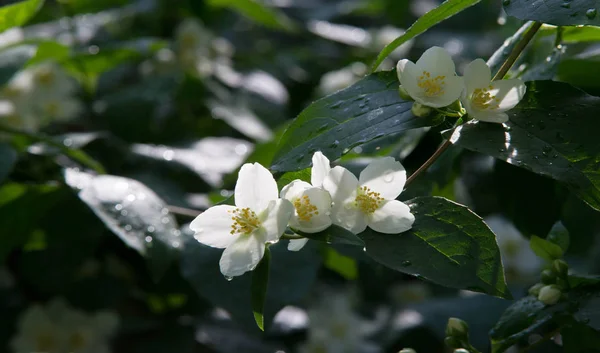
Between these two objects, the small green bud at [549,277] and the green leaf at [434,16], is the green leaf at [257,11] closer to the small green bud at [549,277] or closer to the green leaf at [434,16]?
the green leaf at [434,16]

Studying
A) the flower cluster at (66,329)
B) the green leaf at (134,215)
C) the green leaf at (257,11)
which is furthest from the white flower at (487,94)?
the green leaf at (257,11)

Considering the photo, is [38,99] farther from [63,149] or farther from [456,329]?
[456,329]

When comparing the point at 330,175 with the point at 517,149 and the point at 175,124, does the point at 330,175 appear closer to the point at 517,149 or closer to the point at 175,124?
the point at 517,149

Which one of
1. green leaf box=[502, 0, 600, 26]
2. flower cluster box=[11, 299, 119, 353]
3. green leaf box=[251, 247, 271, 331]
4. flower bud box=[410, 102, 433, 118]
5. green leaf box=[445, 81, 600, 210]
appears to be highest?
green leaf box=[502, 0, 600, 26]

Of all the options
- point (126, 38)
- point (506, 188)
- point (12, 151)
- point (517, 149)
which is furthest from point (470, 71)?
point (126, 38)

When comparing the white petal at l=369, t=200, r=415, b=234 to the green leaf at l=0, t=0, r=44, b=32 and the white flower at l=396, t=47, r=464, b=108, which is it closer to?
the white flower at l=396, t=47, r=464, b=108

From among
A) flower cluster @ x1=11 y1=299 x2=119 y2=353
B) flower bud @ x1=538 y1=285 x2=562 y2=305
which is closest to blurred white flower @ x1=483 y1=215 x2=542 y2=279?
flower cluster @ x1=11 y1=299 x2=119 y2=353
